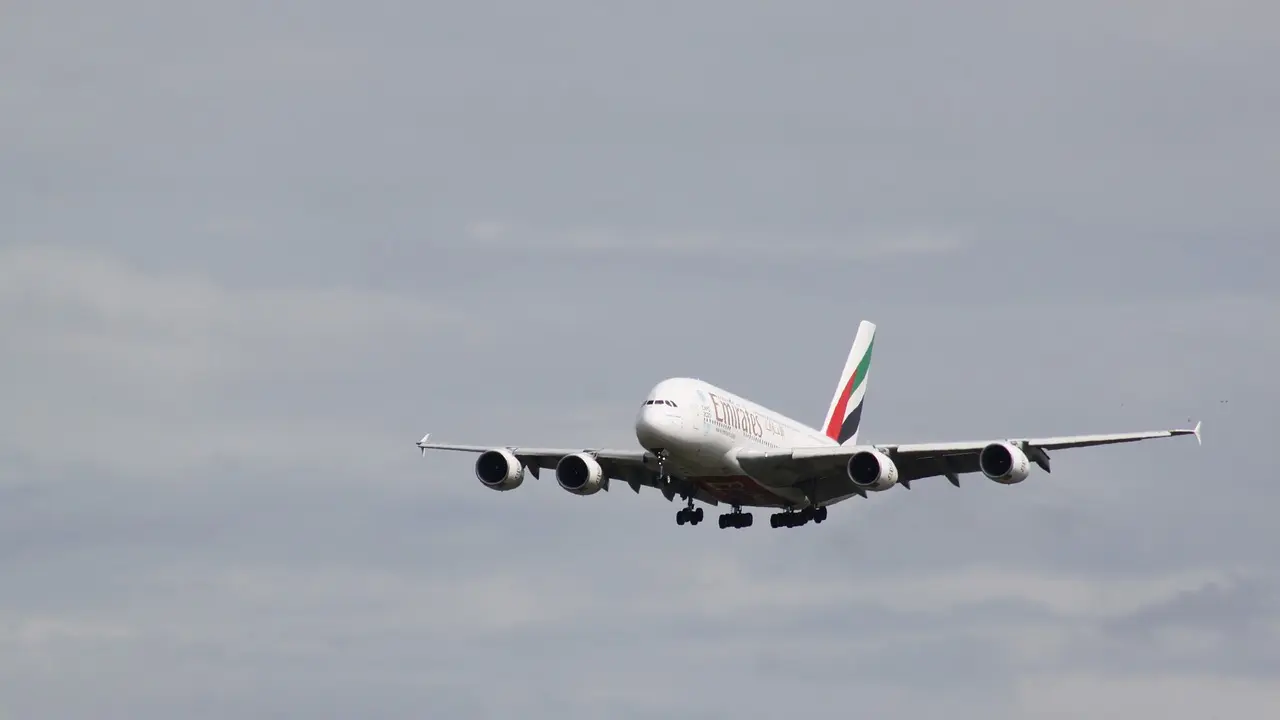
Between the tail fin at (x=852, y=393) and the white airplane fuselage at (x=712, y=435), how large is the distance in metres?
11.8

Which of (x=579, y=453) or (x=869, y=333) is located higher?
(x=869, y=333)

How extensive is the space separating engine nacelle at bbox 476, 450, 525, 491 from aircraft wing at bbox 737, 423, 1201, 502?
8.42m

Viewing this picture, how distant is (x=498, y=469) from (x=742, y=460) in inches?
354

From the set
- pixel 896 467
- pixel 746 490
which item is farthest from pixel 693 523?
pixel 896 467

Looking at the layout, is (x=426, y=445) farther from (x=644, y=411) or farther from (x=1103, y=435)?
(x=1103, y=435)

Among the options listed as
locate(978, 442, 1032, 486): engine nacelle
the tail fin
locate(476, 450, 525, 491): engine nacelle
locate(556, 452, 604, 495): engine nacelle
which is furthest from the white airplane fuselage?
the tail fin

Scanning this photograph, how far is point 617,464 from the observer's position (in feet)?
252

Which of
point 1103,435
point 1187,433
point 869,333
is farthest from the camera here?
point 869,333

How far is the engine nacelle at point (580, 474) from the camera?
2977 inches

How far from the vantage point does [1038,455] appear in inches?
2864

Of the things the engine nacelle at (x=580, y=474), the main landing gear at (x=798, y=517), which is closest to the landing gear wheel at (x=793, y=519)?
the main landing gear at (x=798, y=517)

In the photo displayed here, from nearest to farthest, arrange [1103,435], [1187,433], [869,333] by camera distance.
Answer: [1187,433], [1103,435], [869,333]

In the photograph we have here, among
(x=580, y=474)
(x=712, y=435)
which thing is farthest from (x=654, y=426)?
(x=580, y=474)

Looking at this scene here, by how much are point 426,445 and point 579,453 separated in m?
5.82
